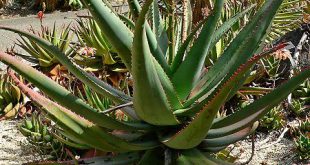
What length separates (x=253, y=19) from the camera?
253 cm

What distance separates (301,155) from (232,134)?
1459 millimetres

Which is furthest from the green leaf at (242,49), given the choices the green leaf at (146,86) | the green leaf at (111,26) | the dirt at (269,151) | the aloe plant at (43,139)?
the aloe plant at (43,139)

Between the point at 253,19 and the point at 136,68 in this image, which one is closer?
the point at 136,68

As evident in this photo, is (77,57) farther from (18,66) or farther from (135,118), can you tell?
(18,66)

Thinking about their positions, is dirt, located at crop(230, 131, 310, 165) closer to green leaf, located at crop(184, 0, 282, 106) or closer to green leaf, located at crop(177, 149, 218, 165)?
green leaf, located at crop(184, 0, 282, 106)

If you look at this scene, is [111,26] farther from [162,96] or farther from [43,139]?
[43,139]

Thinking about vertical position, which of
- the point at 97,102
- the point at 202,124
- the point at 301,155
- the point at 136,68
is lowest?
the point at 301,155

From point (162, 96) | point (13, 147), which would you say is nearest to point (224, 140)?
point (162, 96)

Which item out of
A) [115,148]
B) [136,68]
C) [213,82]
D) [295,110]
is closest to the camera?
[136,68]

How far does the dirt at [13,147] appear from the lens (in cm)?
385

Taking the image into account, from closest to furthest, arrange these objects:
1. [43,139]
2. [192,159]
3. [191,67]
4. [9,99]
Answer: [192,159]
[191,67]
[43,139]
[9,99]

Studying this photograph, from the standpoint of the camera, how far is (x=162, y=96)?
6.77ft

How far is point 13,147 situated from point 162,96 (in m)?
2.35

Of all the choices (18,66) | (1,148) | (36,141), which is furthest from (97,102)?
(18,66)
